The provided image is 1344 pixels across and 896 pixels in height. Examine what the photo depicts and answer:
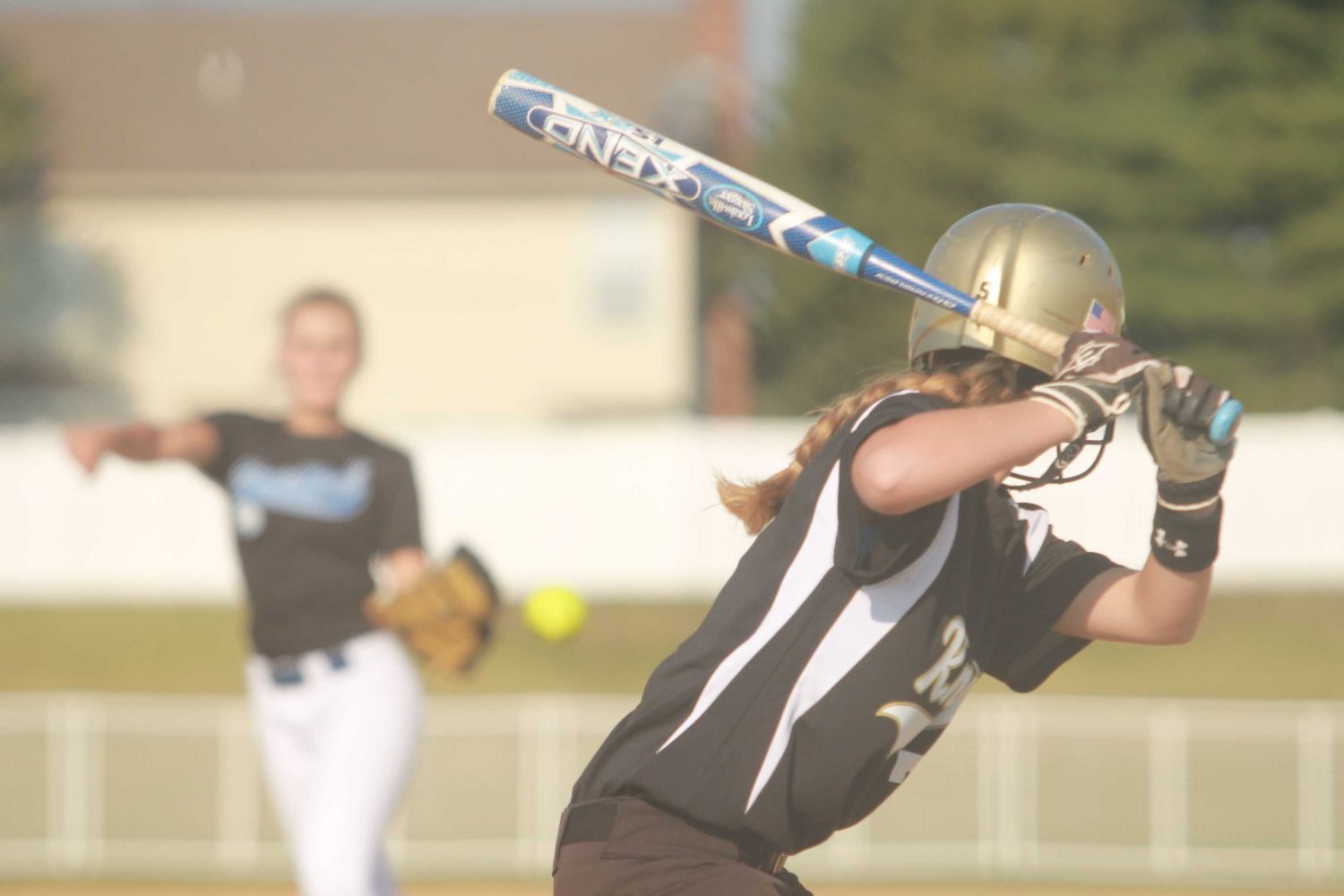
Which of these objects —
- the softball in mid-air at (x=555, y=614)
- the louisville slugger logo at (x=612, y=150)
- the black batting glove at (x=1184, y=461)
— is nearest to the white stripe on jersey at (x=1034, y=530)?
the black batting glove at (x=1184, y=461)

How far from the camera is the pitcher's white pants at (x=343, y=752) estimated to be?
5.66 meters

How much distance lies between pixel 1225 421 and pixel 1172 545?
15.8 inches

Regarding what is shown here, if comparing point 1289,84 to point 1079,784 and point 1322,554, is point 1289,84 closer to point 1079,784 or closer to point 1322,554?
point 1322,554

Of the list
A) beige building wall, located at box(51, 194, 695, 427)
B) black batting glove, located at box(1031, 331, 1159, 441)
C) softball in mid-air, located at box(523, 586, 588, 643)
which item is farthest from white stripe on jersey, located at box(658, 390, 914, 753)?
beige building wall, located at box(51, 194, 695, 427)

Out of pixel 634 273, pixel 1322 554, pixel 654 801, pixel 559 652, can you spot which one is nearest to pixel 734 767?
pixel 654 801

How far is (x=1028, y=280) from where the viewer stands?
3.59m

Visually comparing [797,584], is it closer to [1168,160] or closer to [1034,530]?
[1034,530]

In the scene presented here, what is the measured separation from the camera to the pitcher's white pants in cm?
566

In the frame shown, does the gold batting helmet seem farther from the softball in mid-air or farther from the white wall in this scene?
the white wall

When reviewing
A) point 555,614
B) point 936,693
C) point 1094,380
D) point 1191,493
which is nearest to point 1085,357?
point 1094,380

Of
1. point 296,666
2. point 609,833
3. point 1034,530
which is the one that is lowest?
point 609,833

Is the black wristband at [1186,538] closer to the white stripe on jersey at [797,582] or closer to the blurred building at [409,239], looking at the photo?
the white stripe on jersey at [797,582]

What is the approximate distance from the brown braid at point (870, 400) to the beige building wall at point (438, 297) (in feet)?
78.6

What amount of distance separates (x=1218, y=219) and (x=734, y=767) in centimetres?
2509
